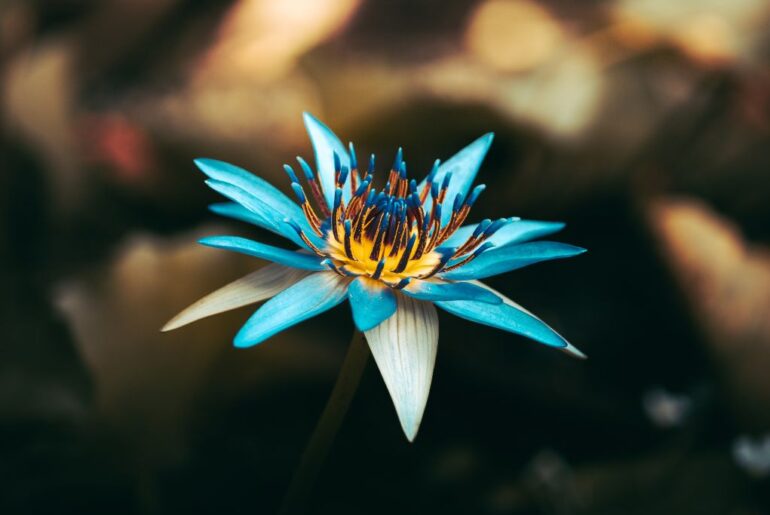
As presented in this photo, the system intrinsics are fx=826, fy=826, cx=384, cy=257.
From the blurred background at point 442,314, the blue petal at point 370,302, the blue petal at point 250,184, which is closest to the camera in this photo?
the blue petal at point 370,302

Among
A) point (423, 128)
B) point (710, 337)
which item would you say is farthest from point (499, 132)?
point (710, 337)

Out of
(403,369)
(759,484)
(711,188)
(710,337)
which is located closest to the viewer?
(403,369)

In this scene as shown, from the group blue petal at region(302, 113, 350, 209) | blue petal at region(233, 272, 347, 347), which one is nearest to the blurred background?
blue petal at region(302, 113, 350, 209)

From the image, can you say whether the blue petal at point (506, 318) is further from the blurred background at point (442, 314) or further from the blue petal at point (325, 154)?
the blurred background at point (442, 314)

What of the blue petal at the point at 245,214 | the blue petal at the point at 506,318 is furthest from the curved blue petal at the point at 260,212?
the blue petal at the point at 506,318

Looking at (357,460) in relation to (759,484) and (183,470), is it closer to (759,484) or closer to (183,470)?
(183,470)

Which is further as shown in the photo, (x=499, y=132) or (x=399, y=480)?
(x=499, y=132)

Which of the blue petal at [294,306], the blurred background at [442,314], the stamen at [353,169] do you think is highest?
the stamen at [353,169]

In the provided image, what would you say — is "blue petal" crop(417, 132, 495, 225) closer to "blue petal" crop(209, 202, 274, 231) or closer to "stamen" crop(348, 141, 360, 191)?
"stamen" crop(348, 141, 360, 191)
